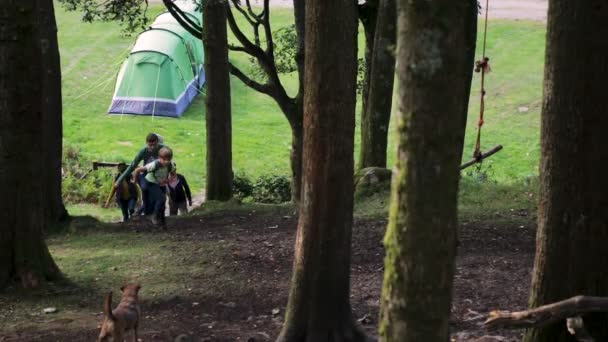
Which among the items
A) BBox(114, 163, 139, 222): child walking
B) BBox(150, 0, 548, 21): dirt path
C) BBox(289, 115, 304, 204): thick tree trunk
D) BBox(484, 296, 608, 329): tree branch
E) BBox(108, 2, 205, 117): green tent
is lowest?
BBox(114, 163, 139, 222): child walking

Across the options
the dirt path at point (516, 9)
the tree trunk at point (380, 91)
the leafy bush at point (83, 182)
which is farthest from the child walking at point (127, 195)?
the dirt path at point (516, 9)

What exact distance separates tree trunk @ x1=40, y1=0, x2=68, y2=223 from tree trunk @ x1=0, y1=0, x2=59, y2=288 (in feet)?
13.2

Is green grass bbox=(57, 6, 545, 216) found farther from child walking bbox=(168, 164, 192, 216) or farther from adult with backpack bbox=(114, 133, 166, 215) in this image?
adult with backpack bbox=(114, 133, 166, 215)

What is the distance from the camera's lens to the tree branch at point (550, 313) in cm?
561

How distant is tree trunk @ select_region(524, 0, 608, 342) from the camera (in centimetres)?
583

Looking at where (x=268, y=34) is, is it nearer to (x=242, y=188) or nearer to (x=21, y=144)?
(x=242, y=188)

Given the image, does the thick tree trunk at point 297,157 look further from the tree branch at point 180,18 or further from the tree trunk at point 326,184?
the tree trunk at point 326,184

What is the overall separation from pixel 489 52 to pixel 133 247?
23.3 m

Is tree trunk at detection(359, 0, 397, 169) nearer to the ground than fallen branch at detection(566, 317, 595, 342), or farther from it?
farther from it

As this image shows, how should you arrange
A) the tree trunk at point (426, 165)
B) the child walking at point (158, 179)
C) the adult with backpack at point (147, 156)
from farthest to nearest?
the adult with backpack at point (147, 156), the child walking at point (158, 179), the tree trunk at point (426, 165)

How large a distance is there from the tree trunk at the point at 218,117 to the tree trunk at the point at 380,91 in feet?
8.42

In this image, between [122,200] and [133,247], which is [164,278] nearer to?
[133,247]

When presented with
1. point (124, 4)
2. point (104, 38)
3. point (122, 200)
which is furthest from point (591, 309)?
point (104, 38)

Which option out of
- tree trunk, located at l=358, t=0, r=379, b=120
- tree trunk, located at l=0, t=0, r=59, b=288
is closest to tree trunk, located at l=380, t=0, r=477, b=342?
tree trunk, located at l=0, t=0, r=59, b=288
